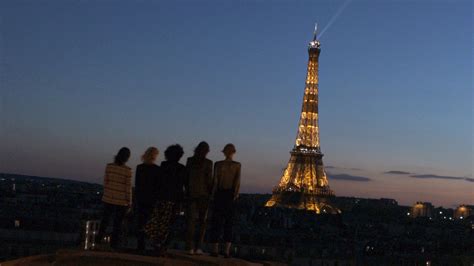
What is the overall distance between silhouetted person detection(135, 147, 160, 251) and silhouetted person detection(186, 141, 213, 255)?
599 millimetres

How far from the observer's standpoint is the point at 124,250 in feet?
51.7

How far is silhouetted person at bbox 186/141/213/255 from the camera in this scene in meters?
15.6

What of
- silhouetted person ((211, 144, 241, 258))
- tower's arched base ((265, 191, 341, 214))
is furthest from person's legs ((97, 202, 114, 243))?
tower's arched base ((265, 191, 341, 214))

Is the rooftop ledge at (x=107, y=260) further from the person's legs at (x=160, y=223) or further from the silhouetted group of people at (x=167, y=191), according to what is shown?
the silhouetted group of people at (x=167, y=191)

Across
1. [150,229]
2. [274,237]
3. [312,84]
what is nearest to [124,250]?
[150,229]

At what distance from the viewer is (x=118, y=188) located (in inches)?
602

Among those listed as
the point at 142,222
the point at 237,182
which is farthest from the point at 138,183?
the point at 237,182

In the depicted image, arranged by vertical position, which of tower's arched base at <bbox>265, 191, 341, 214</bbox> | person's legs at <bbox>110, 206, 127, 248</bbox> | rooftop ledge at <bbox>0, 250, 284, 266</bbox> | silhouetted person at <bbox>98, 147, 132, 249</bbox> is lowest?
rooftop ledge at <bbox>0, 250, 284, 266</bbox>

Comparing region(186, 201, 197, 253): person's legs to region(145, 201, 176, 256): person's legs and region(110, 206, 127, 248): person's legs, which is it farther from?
region(110, 206, 127, 248): person's legs

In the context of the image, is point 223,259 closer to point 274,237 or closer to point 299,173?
point 274,237

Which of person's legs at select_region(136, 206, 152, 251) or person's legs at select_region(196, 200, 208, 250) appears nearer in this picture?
person's legs at select_region(136, 206, 152, 251)

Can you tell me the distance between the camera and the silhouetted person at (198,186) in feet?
51.2

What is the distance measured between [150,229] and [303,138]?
8966 centimetres

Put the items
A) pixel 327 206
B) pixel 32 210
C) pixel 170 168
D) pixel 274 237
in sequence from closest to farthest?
1. pixel 170 168
2. pixel 274 237
3. pixel 32 210
4. pixel 327 206
